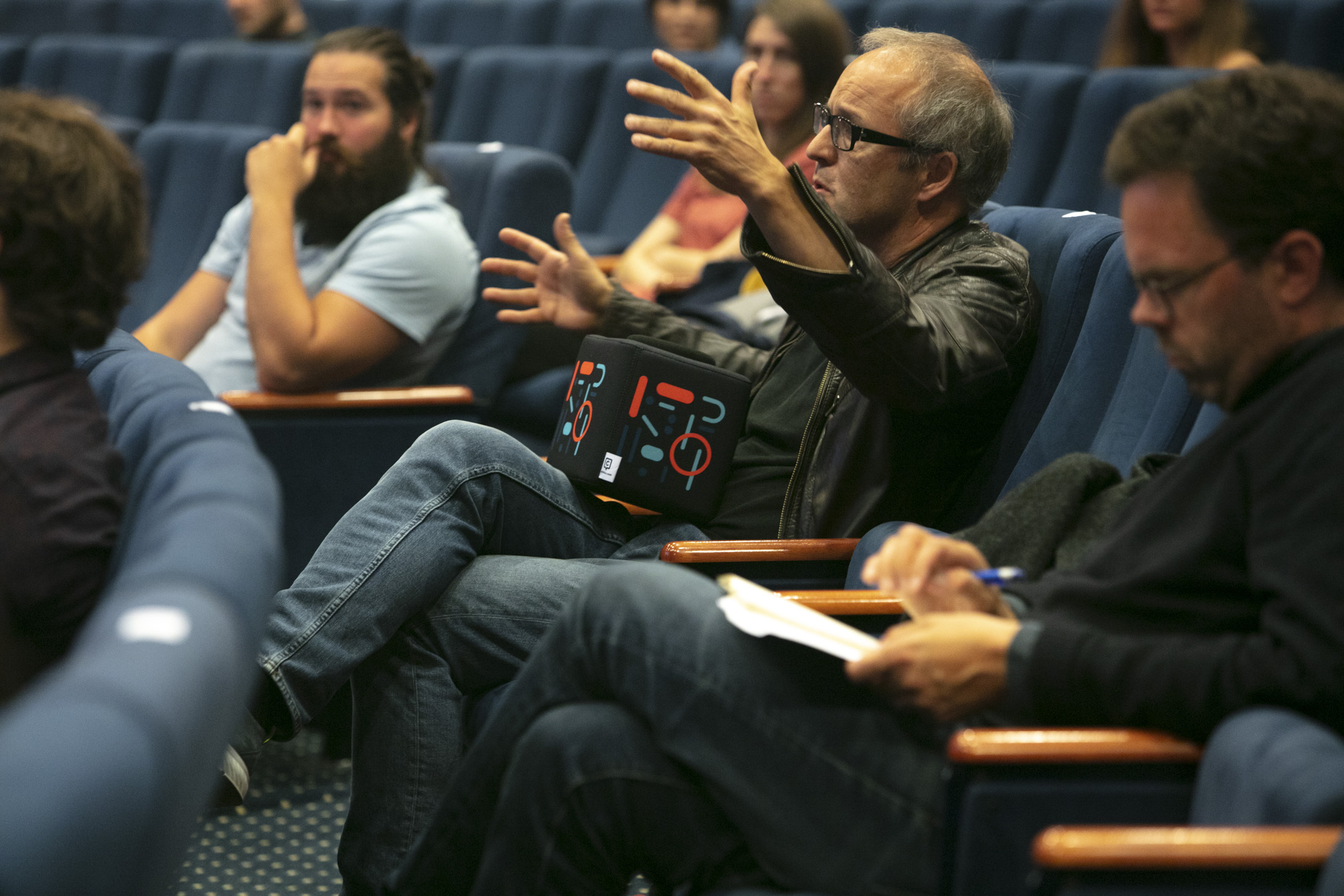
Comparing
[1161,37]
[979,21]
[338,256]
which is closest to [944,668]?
[338,256]

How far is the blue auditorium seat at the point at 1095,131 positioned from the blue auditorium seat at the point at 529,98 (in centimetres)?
125

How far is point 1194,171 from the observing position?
3.05ft

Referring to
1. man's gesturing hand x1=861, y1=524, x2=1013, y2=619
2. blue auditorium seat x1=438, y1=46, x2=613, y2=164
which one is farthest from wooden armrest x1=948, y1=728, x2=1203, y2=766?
blue auditorium seat x1=438, y1=46, x2=613, y2=164

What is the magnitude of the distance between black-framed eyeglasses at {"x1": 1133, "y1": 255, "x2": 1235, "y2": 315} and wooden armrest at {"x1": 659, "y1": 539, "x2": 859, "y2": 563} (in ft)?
1.61

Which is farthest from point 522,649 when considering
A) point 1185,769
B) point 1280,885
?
point 1280,885

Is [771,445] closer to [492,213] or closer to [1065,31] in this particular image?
[492,213]

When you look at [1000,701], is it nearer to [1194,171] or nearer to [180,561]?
[1194,171]

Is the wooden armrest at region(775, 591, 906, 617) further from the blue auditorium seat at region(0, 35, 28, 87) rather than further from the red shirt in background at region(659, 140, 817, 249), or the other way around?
the blue auditorium seat at region(0, 35, 28, 87)

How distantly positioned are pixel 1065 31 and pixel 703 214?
1.39 metres

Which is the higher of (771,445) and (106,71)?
(771,445)

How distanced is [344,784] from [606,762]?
0.97 m

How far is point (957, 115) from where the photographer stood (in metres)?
1.50

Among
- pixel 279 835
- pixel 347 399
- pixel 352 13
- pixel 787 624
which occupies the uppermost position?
pixel 787 624

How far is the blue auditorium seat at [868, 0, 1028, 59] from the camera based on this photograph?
3.71 m
